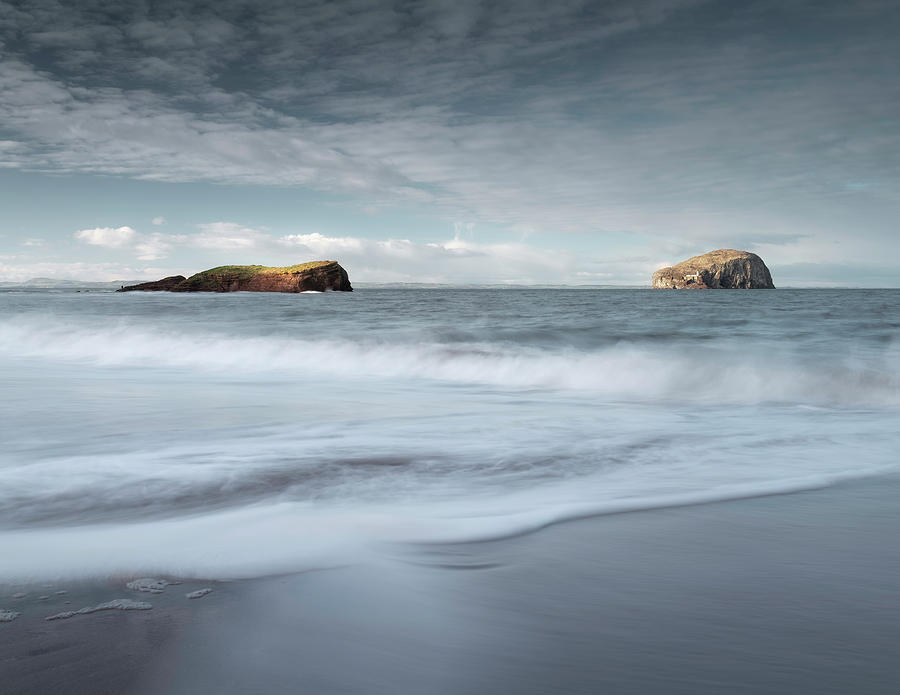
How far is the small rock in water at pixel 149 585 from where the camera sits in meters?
1.98

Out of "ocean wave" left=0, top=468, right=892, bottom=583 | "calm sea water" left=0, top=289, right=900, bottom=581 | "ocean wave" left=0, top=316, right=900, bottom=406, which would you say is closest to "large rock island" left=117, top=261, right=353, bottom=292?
"ocean wave" left=0, top=316, right=900, bottom=406

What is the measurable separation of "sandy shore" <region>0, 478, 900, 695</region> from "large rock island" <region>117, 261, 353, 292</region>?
72.9 m

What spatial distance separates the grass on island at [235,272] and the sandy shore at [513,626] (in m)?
74.5

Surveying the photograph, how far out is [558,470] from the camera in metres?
3.79

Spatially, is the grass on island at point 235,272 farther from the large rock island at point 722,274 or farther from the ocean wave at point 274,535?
the large rock island at point 722,274

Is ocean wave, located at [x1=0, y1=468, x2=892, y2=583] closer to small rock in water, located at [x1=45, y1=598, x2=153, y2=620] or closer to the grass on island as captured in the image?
small rock in water, located at [x1=45, y1=598, x2=153, y2=620]

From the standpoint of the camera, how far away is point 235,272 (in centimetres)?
7919

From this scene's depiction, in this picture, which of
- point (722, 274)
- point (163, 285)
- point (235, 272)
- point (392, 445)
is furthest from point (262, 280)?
point (722, 274)

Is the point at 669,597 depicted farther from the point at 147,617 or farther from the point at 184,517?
the point at 184,517

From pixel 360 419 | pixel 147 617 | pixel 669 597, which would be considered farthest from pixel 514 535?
pixel 360 419

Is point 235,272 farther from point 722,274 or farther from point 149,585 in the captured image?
point 722,274

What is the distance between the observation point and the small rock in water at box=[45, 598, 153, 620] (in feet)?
5.84

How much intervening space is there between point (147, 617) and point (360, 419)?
3.70 meters

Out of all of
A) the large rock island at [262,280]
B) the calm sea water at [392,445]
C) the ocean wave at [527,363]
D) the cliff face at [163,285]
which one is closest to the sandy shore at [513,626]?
the calm sea water at [392,445]
